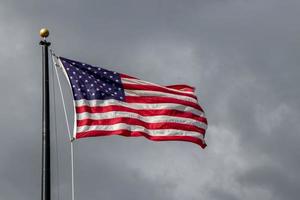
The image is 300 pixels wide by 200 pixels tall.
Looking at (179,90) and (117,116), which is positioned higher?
(179,90)

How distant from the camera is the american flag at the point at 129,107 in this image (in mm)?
33438

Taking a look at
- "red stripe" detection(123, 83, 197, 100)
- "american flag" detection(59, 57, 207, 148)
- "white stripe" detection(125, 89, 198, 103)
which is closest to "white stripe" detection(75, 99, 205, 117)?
"american flag" detection(59, 57, 207, 148)

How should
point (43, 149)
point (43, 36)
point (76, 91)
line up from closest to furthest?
1. point (43, 149)
2. point (43, 36)
3. point (76, 91)

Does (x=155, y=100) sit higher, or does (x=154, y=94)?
(x=154, y=94)

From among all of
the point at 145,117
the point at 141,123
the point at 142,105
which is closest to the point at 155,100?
the point at 142,105

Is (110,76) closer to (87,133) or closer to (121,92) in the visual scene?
(121,92)

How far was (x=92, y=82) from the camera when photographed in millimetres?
34844

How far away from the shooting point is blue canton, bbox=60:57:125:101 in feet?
112

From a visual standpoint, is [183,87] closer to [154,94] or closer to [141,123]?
[154,94]

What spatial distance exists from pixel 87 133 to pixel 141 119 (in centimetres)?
358

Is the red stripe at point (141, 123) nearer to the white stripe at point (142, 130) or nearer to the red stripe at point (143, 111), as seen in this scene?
the white stripe at point (142, 130)

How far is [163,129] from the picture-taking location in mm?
35375

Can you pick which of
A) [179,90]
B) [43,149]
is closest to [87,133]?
[43,149]

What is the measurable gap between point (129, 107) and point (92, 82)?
2.31 m
